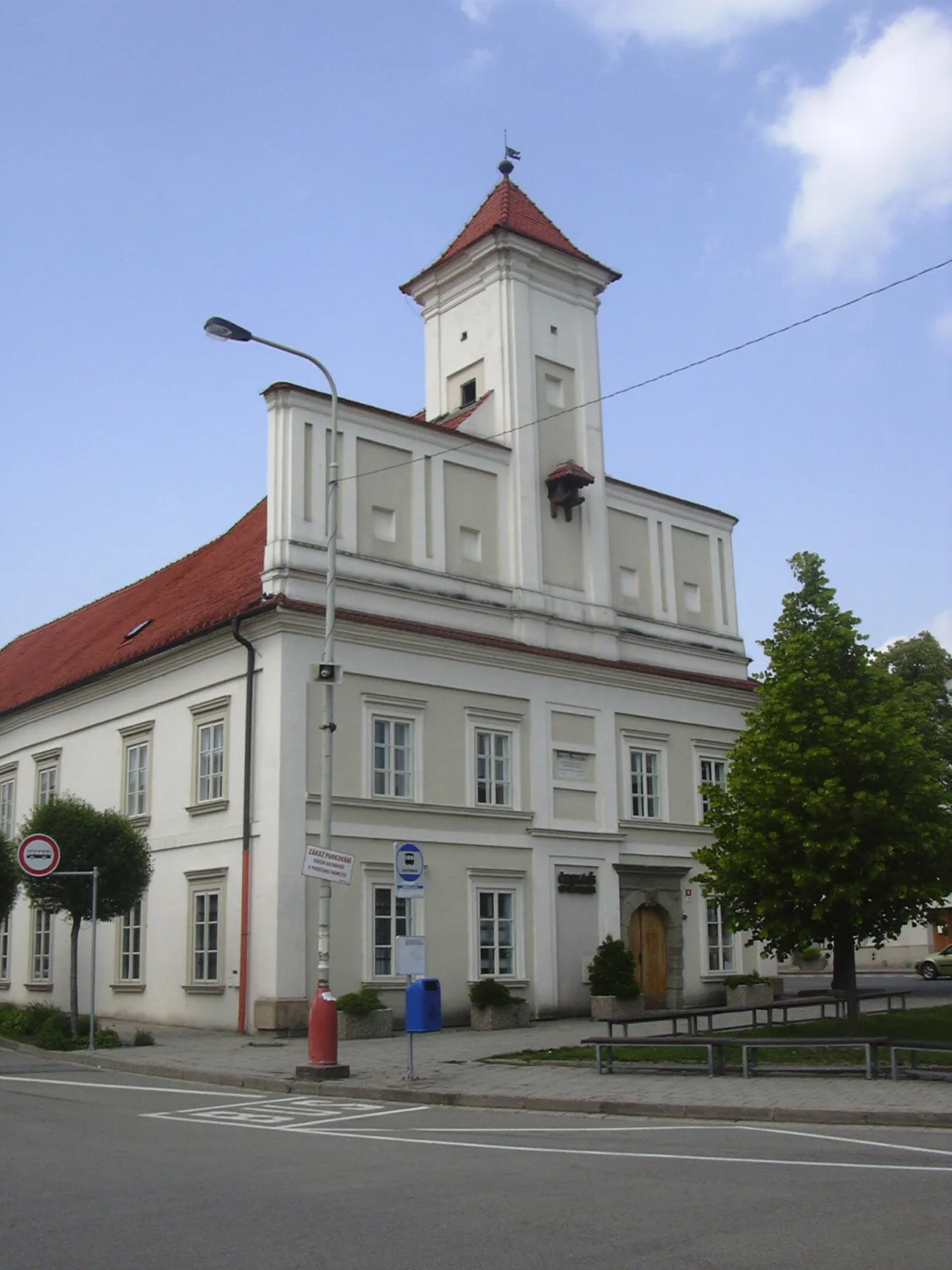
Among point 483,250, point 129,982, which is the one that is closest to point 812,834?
point 129,982

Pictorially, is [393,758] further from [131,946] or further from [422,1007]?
[422,1007]

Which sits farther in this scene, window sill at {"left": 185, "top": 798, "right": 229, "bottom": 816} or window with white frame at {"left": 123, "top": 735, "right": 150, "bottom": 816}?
window with white frame at {"left": 123, "top": 735, "right": 150, "bottom": 816}

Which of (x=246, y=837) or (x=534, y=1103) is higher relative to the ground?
(x=246, y=837)

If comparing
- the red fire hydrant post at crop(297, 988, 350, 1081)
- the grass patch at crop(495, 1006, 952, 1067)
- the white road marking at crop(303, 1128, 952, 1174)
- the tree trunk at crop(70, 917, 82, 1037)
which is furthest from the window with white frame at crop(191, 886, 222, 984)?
the white road marking at crop(303, 1128, 952, 1174)

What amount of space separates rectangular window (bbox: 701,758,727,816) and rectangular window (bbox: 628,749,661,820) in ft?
4.73

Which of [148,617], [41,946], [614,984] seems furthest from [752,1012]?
[41,946]

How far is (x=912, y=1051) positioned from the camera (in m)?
15.1

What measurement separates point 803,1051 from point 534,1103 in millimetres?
5492

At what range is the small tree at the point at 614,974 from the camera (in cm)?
2698

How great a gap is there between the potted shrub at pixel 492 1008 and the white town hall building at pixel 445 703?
29.7 inches

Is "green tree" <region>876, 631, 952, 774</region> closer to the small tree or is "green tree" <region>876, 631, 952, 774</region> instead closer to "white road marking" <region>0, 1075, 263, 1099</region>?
the small tree

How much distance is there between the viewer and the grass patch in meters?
16.9

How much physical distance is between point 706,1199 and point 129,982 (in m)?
22.5

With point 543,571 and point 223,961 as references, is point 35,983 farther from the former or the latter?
point 543,571
